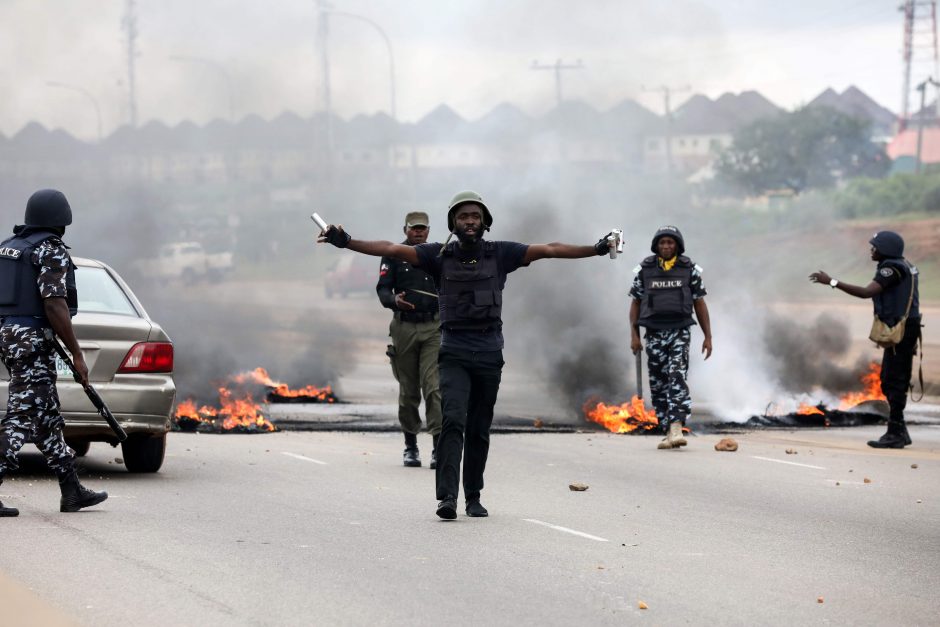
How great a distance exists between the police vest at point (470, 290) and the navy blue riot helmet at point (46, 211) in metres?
2.07

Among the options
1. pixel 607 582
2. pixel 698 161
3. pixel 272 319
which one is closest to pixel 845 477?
pixel 607 582

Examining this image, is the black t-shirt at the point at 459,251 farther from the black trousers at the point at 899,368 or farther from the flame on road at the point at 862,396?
the flame on road at the point at 862,396

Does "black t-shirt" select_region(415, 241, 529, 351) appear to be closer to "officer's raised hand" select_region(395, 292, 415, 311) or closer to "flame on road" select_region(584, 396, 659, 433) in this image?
"officer's raised hand" select_region(395, 292, 415, 311)

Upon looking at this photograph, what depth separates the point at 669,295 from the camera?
1316cm

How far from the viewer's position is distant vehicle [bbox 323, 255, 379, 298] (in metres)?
34.7

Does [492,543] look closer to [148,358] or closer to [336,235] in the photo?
[336,235]

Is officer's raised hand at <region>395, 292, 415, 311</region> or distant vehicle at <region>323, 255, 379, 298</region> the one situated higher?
officer's raised hand at <region>395, 292, 415, 311</region>

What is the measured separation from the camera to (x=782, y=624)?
6.14m

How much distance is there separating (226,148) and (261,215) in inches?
56.5

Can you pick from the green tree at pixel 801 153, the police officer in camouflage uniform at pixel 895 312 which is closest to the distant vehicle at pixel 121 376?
the police officer in camouflage uniform at pixel 895 312

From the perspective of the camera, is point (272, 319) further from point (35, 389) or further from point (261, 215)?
point (35, 389)

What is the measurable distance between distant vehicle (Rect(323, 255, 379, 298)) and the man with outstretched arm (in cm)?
2539

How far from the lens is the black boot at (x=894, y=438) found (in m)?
13.1

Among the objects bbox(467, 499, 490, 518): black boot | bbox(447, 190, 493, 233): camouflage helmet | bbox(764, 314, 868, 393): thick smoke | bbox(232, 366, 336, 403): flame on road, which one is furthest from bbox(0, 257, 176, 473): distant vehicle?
bbox(764, 314, 868, 393): thick smoke
